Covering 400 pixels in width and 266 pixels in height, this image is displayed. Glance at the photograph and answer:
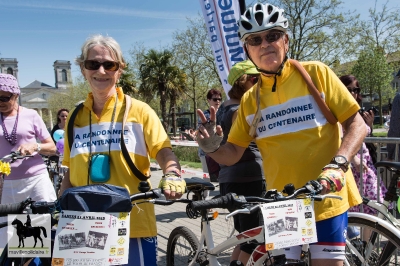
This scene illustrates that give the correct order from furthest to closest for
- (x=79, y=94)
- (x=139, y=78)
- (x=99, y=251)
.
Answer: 1. (x=79, y=94)
2. (x=139, y=78)
3. (x=99, y=251)

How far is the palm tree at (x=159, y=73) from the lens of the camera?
31.1m

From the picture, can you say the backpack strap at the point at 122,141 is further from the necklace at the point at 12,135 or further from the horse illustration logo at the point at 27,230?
the necklace at the point at 12,135

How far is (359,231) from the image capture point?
3.04 m

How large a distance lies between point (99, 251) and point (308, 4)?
94.2ft

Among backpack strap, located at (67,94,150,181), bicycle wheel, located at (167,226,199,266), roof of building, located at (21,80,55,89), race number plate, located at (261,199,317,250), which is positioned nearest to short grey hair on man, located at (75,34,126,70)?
backpack strap, located at (67,94,150,181)

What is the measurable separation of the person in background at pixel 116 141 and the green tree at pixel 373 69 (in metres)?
32.2

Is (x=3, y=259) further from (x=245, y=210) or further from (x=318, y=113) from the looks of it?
(x=318, y=113)

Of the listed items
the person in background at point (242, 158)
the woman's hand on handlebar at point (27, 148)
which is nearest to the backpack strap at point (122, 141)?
the person in background at point (242, 158)

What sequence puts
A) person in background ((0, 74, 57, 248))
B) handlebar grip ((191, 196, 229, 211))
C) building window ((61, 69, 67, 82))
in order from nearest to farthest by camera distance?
handlebar grip ((191, 196, 229, 211)) < person in background ((0, 74, 57, 248)) < building window ((61, 69, 67, 82))

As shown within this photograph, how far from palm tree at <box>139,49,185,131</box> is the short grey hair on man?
29231 mm

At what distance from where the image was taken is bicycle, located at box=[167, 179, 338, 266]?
162 centimetres

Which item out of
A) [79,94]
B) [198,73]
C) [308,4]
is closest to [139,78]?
[198,73]

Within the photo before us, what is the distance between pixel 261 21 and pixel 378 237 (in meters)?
1.91

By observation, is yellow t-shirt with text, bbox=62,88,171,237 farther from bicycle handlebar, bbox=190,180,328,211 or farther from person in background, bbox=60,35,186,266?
bicycle handlebar, bbox=190,180,328,211
